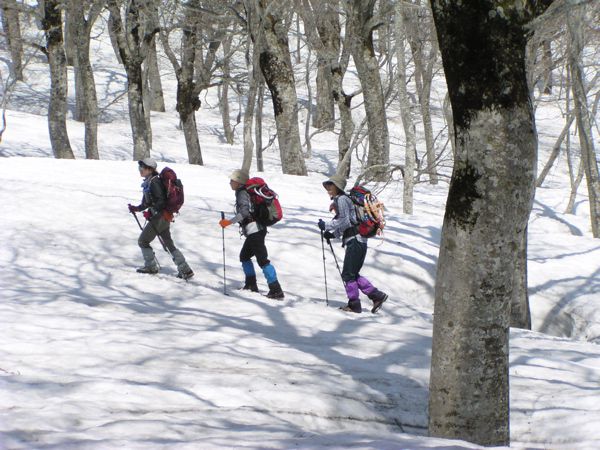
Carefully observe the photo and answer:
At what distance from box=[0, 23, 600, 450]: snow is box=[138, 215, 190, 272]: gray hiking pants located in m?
0.27

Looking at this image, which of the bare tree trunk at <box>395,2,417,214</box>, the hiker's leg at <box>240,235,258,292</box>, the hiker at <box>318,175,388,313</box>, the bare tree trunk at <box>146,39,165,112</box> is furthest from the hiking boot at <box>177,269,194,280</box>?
the bare tree trunk at <box>146,39,165,112</box>

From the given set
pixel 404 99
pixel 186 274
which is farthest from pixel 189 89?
pixel 186 274

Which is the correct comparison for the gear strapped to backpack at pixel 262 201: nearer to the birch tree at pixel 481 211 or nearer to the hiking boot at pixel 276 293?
the hiking boot at pixel 276 293

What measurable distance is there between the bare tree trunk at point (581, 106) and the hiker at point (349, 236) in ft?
15.1

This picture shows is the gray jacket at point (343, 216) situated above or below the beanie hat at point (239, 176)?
below

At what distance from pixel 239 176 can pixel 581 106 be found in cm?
855

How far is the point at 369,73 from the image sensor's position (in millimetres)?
17422

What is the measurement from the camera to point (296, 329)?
8.38 metres

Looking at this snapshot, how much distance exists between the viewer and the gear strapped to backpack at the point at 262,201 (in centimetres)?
941

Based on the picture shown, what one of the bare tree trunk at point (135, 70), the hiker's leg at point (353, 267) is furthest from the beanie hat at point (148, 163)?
the bare tree trunk at point (135, 70)

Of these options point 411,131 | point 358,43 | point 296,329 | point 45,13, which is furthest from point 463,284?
point 45,13

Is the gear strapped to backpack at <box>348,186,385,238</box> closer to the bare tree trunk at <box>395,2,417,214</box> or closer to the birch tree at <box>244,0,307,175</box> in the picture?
the bare tree trunk at <box>395,2,417,214</box>

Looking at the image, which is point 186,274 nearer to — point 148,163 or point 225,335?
point 148,163

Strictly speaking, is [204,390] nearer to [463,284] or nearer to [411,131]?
[463,284]
